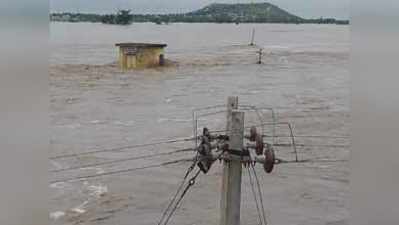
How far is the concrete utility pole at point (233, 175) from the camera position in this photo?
968mm

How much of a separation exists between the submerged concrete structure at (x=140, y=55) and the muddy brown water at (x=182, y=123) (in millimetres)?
139

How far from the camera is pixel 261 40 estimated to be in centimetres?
1288

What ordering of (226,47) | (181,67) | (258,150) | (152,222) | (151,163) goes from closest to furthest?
(258,150)
(152,222)
(151,163)
(181,67)
(226,47)

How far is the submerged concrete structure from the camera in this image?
6.92m

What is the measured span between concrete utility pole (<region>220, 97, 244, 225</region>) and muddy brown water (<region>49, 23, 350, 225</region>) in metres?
0.23

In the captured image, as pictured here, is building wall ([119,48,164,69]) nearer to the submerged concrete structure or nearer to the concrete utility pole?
the submerged concrete structure

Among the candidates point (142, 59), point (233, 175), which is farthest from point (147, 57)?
point (233, 175)

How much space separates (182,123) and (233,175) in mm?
3135

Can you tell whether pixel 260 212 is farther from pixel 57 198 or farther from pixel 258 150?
pixel 258 150

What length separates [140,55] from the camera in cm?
706

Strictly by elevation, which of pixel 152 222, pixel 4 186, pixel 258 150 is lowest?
pixel 152 222

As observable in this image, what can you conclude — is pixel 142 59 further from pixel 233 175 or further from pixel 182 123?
pixel 233 175

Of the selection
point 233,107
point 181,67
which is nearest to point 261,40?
point 181,67

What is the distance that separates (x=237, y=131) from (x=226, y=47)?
10.7 metres
